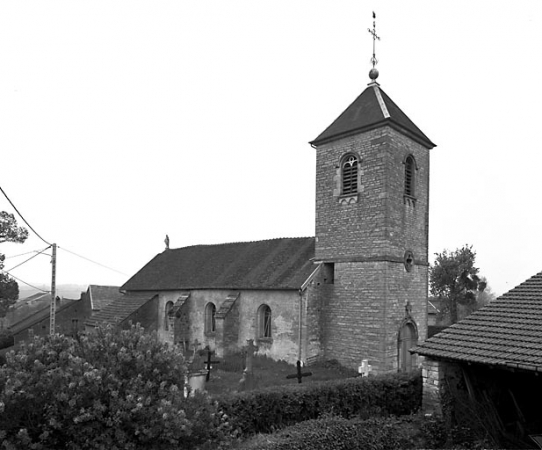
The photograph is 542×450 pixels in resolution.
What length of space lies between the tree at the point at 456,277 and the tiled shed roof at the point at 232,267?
2172 cm

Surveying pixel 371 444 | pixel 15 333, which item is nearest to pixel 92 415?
pixel 371 444

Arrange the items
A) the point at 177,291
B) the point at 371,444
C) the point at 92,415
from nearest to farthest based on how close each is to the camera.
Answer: the point at 92,415 < the point at 371,444 < the point at 177,291

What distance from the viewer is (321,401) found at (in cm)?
1005

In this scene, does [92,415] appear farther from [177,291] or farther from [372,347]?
[177,291]

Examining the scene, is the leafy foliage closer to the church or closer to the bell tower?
the church

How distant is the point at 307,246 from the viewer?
2220 cm

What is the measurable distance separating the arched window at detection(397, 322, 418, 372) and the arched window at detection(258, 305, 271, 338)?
6.14 m

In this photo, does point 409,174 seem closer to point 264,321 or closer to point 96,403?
point 264,321

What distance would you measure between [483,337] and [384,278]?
7266 mm

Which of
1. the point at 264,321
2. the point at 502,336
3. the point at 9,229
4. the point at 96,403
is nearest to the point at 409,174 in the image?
the point at 264,321

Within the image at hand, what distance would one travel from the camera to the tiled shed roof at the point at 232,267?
2038 centimetres

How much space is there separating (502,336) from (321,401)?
14.6 ft

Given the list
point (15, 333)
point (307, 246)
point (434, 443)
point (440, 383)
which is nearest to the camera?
point (434, 443)

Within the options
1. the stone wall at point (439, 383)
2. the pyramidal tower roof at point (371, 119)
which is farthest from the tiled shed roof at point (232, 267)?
the stone wall at point (439, 383)
